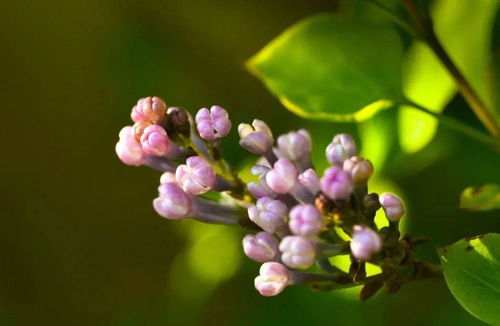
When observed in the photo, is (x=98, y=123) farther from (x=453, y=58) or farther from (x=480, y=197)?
(x=480, y=197)

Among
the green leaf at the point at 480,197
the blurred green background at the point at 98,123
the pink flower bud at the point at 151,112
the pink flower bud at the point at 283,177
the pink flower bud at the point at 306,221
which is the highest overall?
the pink flower bud at the point at 151,112

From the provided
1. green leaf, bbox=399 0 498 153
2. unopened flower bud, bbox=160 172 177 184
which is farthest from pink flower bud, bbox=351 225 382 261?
green leaf, bbox=399 0 498 153

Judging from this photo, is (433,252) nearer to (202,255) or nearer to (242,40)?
(202,255)

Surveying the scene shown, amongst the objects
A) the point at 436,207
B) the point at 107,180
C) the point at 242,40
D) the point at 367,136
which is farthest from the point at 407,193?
the point at 107,180

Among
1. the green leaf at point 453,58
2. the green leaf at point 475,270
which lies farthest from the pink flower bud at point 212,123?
the green leaf at point 453,58

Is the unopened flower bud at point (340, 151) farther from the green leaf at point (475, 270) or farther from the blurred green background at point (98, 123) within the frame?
the blurred green background at point (98, 123)

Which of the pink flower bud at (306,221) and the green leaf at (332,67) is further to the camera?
the green leaf at (332,67)

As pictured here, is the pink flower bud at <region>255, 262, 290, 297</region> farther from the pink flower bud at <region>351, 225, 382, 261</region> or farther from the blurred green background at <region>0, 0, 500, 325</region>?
the blurred green background at <region>0, 0, 500, 325</region>
